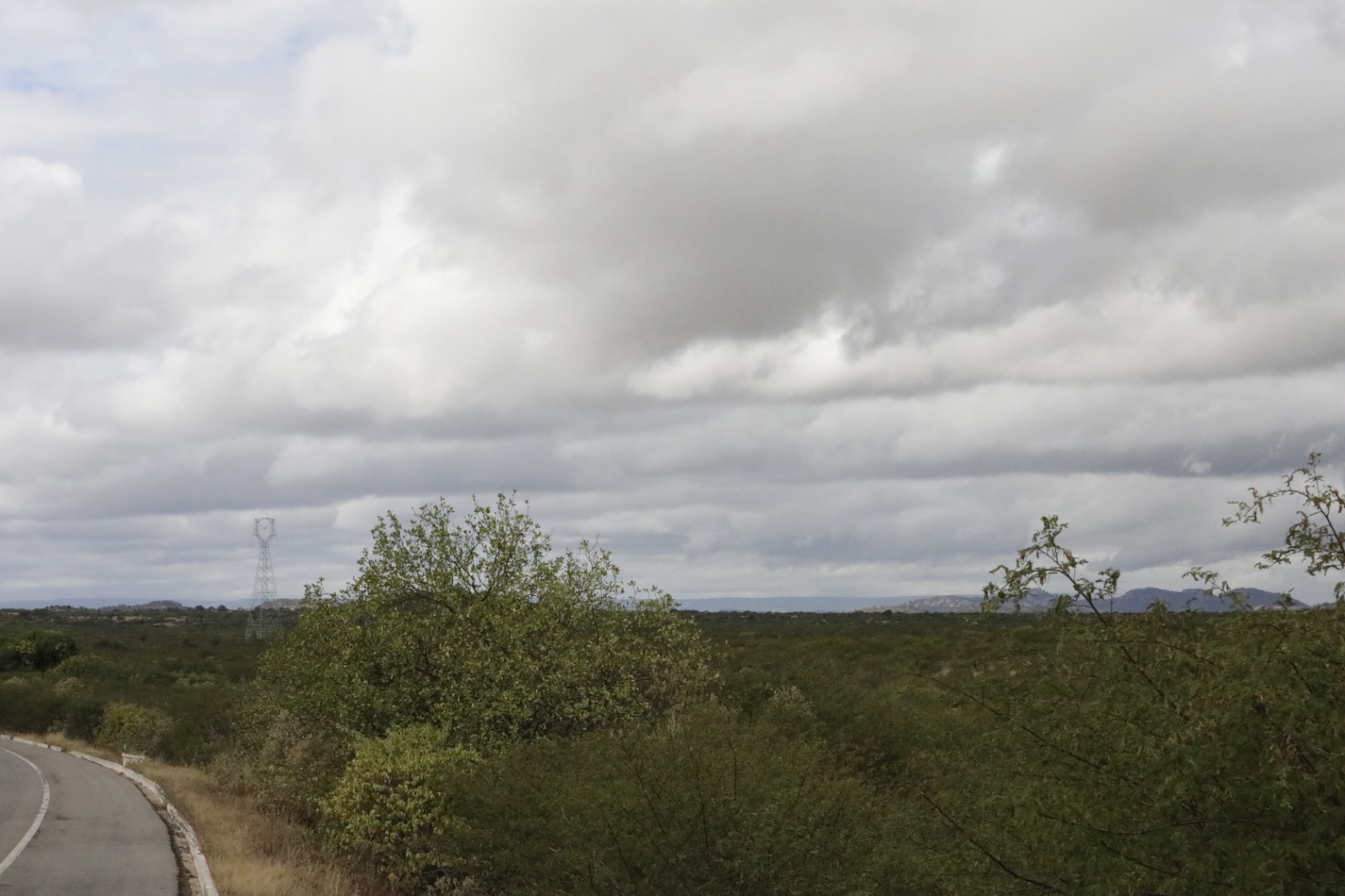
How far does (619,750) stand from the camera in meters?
19.2

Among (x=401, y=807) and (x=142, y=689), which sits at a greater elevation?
(x=401, y=807)

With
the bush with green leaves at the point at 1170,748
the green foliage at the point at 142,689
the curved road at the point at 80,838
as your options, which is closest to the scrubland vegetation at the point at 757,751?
the bush with green leaves at the point at 1170,748

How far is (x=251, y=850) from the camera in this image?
2289 centimetres

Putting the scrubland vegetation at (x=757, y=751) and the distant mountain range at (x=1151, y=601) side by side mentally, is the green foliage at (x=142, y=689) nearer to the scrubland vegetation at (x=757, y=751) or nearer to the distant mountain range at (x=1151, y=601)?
the scrubland vegetation at (x=757, y=751)

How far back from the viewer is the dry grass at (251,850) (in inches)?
738

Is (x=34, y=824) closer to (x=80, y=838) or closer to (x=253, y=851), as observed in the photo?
(x=80, y=838)

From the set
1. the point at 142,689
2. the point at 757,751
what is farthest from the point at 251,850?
the point at 142,689

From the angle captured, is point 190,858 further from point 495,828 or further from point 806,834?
point 806,834

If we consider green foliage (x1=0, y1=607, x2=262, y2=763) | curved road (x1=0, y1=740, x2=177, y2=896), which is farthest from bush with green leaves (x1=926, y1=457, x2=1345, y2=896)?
green foliage (x1=0, y1=607, x2=262, y2=763)

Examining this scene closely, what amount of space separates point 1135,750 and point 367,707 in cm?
1852

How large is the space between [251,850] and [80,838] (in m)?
3.66

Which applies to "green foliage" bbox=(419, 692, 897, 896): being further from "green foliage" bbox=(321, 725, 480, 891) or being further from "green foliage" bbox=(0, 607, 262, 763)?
"green foliage" bbox=(0, 607, 262, 763)

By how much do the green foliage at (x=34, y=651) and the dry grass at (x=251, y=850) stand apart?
4653 centimetres

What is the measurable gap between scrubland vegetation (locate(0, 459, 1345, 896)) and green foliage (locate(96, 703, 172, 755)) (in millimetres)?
11360
